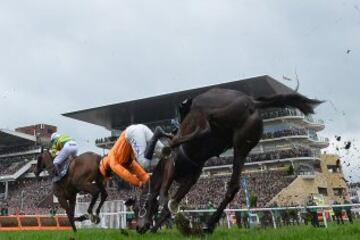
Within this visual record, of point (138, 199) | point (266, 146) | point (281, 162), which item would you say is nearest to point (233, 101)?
point (138, 199)

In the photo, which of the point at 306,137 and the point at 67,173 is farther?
the point at 306,137

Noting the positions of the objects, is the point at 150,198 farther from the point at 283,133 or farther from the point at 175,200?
the point at 283,133

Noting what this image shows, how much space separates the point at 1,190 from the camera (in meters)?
64.4

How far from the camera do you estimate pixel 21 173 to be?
6191cm

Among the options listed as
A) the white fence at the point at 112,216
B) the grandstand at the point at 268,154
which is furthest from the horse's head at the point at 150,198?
the grandstand at the point at 268,154

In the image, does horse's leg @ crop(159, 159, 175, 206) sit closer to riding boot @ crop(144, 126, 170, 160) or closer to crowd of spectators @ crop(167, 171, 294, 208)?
riding boot @ crop(144, 126, 170, 160)

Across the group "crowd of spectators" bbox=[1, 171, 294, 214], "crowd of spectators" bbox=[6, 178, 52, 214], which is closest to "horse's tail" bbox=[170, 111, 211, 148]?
"crowd of spectators" bbox=[1, 171, 294, 214]

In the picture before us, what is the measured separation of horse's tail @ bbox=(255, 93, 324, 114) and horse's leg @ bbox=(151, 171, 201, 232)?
1467 millimetres

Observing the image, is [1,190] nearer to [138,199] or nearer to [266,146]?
[266,146]

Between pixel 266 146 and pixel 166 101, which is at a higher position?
pixel 166 101

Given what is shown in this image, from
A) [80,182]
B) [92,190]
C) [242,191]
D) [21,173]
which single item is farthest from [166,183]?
[21,173]

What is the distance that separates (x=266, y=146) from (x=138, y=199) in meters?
52.0

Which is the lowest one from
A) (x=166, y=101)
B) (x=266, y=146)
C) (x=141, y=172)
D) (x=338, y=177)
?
(x=141, y=172)

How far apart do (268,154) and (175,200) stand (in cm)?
4799
